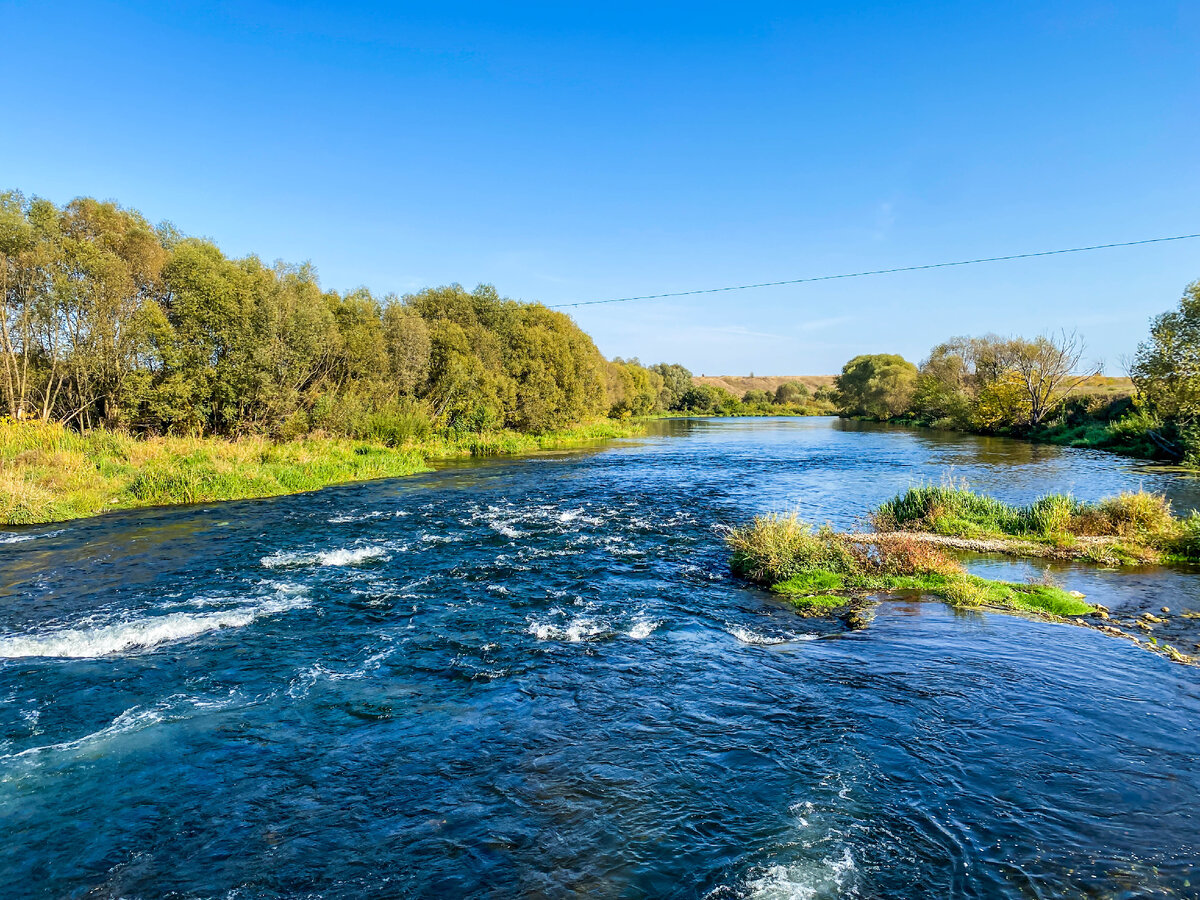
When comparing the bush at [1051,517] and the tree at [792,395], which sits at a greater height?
the tree at [792,395]

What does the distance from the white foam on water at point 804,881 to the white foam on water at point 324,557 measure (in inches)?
520

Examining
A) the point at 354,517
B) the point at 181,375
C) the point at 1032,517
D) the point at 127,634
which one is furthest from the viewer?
the point at 181,375

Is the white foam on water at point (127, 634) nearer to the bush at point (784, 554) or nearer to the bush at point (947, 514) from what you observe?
the bush at point (784, 554)

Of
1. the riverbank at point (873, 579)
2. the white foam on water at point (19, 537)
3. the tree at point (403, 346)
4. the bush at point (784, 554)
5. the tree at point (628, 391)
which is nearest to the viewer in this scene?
the riverbank at point (873, 579)

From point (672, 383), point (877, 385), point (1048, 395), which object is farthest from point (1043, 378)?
point (672, 383)

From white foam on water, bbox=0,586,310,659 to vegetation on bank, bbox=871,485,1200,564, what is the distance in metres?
16.8

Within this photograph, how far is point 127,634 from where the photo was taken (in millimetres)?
11414

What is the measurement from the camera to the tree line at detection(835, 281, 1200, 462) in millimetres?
34844

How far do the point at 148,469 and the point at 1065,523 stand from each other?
31.3 metres

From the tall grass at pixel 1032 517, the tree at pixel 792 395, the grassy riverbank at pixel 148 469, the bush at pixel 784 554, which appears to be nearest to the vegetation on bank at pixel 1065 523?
the tall grass at pixel 1032 517

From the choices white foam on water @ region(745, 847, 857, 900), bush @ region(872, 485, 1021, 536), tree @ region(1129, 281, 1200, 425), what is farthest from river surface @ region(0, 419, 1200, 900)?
tree @ region(1129, 281, 1200, 425)

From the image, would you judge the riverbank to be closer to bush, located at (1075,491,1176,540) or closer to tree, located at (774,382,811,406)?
→ bush, located at (1075,491,1176,540)

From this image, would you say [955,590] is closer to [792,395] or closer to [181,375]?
[181,375]

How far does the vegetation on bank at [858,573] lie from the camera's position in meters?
13.1
